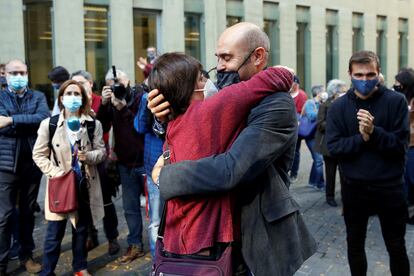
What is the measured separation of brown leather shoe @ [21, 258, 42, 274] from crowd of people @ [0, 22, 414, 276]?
0.02 meters

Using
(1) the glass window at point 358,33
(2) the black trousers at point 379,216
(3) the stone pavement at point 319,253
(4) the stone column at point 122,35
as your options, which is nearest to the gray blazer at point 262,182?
(2) the black trousers at point 379,216

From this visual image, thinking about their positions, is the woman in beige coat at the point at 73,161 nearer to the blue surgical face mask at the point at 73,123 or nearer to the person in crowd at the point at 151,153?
the blue surgical face mask at the point at 73,123

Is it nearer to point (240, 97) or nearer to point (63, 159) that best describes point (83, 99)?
point (63, 159)

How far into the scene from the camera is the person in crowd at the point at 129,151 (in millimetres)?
5684

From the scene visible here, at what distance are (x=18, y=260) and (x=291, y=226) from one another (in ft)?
13.4

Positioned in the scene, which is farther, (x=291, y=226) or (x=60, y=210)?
(x=60, y=210)

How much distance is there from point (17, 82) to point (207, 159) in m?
3.73

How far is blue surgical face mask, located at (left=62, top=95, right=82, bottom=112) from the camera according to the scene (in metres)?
5.19

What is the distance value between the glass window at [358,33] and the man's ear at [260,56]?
23213 mm

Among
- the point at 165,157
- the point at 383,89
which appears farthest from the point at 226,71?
the point at 383,89

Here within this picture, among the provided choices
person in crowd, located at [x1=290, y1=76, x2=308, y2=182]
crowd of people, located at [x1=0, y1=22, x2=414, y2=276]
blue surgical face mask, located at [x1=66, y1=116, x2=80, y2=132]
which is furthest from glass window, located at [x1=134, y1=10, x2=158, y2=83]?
blue surgical face mask, located at [x1=66, y1=116, x2=80, y2=132]

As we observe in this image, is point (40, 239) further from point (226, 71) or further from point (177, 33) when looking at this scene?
point (177, 33)

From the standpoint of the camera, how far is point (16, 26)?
12828mm

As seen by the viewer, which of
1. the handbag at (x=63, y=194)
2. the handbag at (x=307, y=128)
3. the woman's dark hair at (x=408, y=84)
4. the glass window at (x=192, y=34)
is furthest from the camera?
the glass window at (x=192, y=34)
